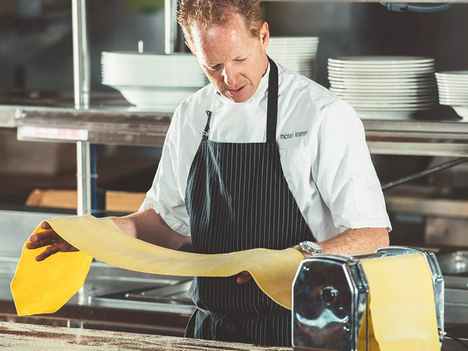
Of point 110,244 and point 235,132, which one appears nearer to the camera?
point 110,244

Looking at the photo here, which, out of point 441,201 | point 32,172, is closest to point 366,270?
point 441,201

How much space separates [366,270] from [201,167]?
947 millimetres

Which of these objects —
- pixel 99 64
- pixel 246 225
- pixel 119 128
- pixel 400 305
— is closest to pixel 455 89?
pixel 246 225

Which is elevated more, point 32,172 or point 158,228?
point 158,228

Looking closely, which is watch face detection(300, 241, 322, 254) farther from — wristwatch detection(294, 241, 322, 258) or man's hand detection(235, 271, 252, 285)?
man's hand detection(235, 271, 252, 285)

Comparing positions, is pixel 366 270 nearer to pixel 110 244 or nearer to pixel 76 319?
pixel 110 244

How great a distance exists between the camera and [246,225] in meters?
2.64

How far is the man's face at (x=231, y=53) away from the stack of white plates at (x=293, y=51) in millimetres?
674

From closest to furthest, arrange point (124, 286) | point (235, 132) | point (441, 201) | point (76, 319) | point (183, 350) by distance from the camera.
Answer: point (183, 350) → point (235, 132) → point (76, 319) → point (124, 286) → point (441, 201)

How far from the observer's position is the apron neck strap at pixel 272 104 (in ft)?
8.62

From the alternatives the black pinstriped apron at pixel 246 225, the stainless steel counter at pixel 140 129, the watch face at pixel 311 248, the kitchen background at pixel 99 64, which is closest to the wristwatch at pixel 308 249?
the watch face at pixel 311 248

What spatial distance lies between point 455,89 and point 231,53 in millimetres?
Answer: 858

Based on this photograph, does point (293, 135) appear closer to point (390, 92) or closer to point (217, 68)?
point (217, 68)

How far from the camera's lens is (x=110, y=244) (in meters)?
2.42
